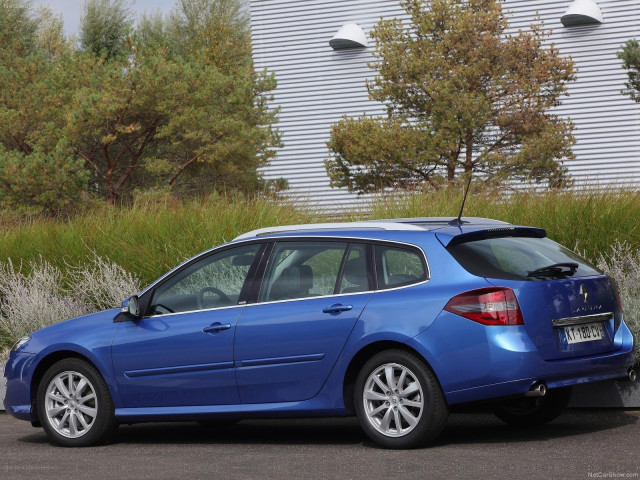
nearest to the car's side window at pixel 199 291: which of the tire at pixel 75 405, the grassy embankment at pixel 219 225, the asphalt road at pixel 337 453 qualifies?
the tire at pixel 75 405

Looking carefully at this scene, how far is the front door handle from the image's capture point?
8148 mm

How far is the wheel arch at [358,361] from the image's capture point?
24.9 feet

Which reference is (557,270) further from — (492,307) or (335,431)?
(335,431)

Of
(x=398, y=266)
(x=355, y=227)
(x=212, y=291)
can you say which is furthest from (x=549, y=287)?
(x=212, y=291)

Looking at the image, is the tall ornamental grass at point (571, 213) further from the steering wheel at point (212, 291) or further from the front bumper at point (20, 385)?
the front bumper at point (20, 385)

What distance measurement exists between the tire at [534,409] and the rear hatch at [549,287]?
33.3 inches

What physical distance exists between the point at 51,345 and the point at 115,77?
18479 mm

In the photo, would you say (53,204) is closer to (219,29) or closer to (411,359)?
(411,359)

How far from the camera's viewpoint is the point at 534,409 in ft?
28.3

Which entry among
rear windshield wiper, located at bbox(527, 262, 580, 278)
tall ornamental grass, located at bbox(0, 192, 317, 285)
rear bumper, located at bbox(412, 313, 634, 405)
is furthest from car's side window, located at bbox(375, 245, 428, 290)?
tall ornamental grass, located at bbox(0, 192, 317, 285)

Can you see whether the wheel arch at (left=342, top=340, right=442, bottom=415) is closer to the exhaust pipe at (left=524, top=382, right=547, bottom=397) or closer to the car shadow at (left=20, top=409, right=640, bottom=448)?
the car shadow at (left=20, top=409, right=640, bottom=448)

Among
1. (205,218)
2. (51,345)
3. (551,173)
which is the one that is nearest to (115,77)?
(551,173)

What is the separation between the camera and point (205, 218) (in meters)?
14.5

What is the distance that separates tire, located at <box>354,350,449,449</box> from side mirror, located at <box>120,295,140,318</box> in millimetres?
1866
